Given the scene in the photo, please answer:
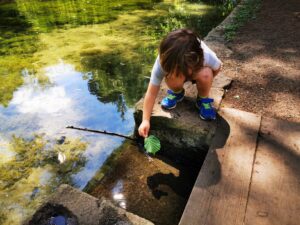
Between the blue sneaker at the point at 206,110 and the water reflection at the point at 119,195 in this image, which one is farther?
the blue sneaker at the point at 206,110

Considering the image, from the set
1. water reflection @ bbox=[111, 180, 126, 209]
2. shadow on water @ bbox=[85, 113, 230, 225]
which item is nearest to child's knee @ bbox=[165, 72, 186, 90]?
shadow on water @ bbox=[85, 113, 230, 225]

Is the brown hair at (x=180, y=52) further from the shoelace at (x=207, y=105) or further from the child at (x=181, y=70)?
the shoelace at (x=207, y=105)

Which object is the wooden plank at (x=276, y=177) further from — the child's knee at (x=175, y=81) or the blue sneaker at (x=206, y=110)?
the child's knee at (x=175, y=81)

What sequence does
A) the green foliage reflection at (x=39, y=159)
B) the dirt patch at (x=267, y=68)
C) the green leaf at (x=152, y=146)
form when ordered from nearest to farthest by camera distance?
the green leaf at (x=152, y=146)
the green foliage reflection at (x=39, y=159)
the dirt patch at (x=267, y=68)

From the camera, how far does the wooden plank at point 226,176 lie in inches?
61.8

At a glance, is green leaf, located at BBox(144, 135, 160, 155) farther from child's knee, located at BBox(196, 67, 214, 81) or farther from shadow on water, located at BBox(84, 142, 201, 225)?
child's knee, located at BBox(196, 67, 214, 81)

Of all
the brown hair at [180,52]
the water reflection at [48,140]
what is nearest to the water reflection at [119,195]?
the water reflection at [48,140]

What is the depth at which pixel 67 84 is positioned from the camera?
11.8 feet

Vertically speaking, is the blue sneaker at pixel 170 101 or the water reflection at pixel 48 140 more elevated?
the blue sneaker at pixel 170 101

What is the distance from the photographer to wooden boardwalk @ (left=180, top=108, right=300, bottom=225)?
61.6 inches

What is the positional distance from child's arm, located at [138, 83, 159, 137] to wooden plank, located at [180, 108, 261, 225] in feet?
1.58

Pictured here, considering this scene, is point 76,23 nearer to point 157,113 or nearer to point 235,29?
point 235,29

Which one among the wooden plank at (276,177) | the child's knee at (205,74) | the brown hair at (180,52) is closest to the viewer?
the wooden plank at (276,177)

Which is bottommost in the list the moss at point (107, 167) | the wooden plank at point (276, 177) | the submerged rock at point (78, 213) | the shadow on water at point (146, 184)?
the moss at point (107, 167)
